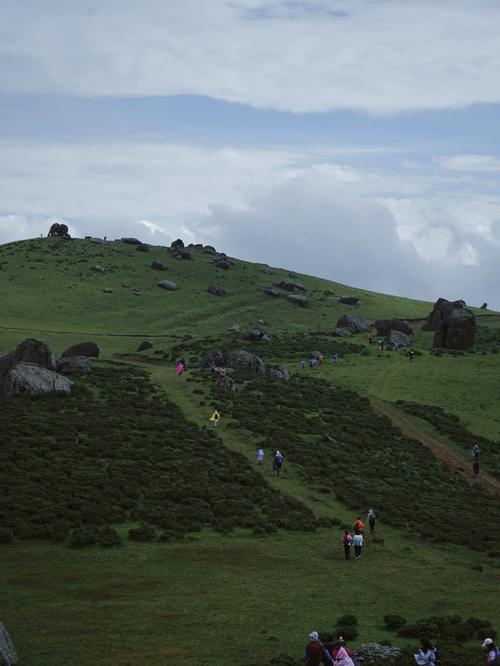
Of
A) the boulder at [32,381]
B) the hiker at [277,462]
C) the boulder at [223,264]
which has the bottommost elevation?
the hiker at [277,462]

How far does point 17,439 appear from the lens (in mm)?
54281

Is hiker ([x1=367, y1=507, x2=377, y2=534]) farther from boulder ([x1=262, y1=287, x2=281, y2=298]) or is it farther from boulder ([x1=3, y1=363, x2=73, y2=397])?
boulder ([x1=262, y1=287, x2=281, y2=298])

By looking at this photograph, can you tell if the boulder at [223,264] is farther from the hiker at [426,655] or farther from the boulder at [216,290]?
the hiker at [426,655]

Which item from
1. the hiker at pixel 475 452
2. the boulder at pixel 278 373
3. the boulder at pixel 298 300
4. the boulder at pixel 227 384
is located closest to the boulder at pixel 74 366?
the boulder at pixel 227 384

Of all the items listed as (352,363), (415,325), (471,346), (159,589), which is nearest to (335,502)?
(159,589)

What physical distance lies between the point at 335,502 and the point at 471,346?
7270 cm

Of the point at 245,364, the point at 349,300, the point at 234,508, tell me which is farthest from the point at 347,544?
the point at 349,300

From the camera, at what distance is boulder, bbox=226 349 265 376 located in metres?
92.3

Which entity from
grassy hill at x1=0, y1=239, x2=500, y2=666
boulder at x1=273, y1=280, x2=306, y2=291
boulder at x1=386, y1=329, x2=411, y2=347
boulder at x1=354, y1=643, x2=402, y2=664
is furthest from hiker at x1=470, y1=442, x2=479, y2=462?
boulder at x1=273, y1=280, x2=306, y2=291

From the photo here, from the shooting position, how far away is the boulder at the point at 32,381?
67.1 meters

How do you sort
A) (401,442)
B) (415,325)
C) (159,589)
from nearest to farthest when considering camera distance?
1. (159,589)
2. (401,442)
3. (415,325)

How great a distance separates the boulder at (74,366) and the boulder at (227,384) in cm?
1364

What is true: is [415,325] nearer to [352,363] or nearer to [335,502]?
[352,363]

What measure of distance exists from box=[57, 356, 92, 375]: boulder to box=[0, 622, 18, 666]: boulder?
190 feet
